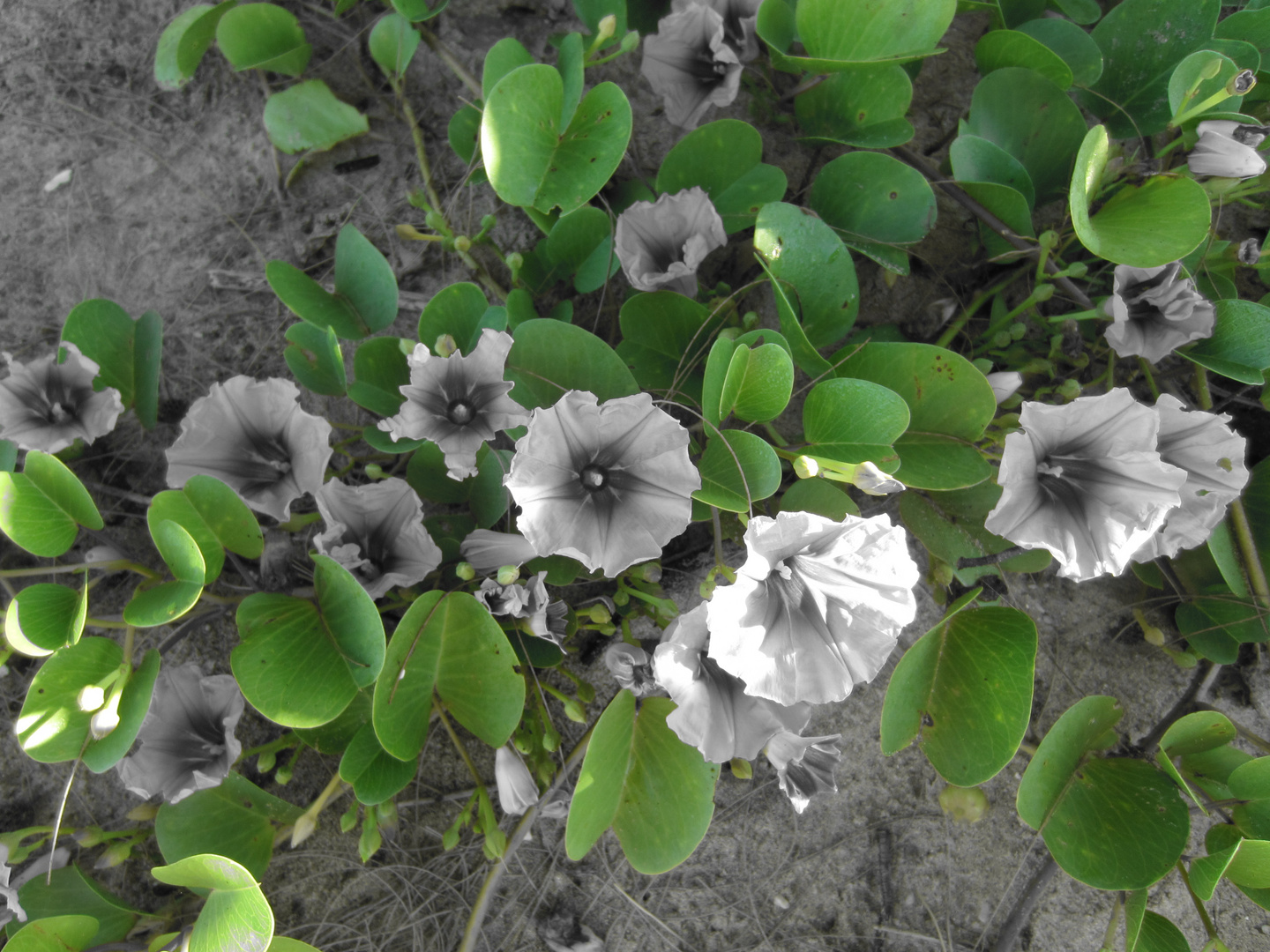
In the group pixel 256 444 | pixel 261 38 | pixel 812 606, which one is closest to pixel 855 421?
pixel 812 606

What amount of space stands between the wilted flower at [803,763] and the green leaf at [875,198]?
3.84 feet

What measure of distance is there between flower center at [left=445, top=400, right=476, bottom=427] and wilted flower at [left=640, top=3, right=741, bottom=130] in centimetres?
97

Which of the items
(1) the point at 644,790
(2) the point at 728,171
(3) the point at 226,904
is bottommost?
(1) the point at 644,790

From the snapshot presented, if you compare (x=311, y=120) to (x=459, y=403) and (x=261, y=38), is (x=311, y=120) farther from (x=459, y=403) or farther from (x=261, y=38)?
(x=459, y=403)

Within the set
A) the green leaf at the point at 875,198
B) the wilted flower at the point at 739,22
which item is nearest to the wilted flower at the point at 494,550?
the green leaf at the point at 875,198

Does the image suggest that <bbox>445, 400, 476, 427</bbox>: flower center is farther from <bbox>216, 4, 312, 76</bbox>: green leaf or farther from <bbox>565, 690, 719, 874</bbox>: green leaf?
<bbox>216, 4, 312, 76</bbox>: green leaf

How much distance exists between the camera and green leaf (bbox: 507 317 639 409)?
5.32 feet

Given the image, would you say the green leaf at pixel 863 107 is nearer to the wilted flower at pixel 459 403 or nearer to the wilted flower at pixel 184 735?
the wilted flower at pixel 459 403

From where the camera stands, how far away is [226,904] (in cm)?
141

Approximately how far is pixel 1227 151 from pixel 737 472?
1.26m

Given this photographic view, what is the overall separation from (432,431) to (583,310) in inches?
25.7

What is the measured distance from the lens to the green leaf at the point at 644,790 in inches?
62.1

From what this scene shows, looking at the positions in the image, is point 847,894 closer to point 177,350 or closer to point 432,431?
point 432,431

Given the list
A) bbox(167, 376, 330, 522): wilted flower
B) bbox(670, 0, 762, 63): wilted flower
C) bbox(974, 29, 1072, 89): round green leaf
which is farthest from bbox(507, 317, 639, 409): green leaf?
bbox(974, 29, 1072, 89): round green leaf
